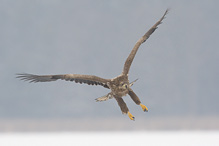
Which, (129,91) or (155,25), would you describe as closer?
(129,91)

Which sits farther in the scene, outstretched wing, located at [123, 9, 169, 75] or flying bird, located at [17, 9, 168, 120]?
outstretched wing, located at [123, 9, 169, 75]

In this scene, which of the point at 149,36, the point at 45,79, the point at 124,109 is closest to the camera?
the point at 124,109

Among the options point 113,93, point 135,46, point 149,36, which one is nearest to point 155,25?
point 149,36

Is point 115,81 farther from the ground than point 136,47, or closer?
closer

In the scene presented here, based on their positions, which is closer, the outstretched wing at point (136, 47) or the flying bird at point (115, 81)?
the flying bird at point (115, 81)

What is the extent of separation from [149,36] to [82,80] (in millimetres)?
1528

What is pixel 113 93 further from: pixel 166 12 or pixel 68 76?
pixel 166 12

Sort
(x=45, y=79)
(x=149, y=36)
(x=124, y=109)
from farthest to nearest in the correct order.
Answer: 1. (x=149, y=36)
2. (x=45, y=79)
3. (x=124, y=109)

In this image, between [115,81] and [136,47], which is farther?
[136,47]

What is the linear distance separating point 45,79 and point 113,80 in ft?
3.71

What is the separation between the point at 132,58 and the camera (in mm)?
4953

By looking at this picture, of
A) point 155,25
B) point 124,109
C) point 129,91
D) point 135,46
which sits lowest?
point 124,109

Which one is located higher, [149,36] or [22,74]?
[149,36]

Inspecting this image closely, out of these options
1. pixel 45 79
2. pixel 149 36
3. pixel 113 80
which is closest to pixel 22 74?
pixel 45 79
